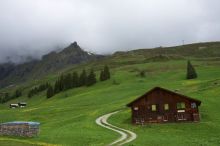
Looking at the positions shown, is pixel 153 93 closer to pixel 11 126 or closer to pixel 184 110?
pixel 184 110

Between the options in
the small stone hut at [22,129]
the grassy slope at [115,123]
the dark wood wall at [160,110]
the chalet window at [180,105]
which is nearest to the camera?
the grassy slope at [115,123]

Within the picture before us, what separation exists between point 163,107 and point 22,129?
40.4 m

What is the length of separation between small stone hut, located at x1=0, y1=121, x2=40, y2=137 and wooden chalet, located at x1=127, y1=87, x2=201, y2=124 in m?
33.7

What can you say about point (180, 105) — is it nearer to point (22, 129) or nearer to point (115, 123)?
point (115, 123)

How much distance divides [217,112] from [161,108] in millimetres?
12396

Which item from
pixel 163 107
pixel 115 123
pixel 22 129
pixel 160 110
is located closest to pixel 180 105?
pixel 163 107

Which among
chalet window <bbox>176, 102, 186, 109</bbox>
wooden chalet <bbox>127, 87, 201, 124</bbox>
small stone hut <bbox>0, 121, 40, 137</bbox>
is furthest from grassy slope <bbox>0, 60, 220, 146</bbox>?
chalet window <bbox>176, 102, 186, 109</bbox>

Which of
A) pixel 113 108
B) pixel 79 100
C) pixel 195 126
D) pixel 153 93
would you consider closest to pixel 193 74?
pixel 79 100

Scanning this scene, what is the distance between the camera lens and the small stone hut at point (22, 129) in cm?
5941

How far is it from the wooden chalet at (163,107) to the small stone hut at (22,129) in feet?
110

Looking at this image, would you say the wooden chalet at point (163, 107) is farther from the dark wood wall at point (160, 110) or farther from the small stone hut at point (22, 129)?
the small stone hut at point (22, 129)

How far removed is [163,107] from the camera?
9206 centimetres

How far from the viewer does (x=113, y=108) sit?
10969cm

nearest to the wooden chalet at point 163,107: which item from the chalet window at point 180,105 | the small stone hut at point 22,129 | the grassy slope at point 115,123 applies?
the chalet window at point 180,105
